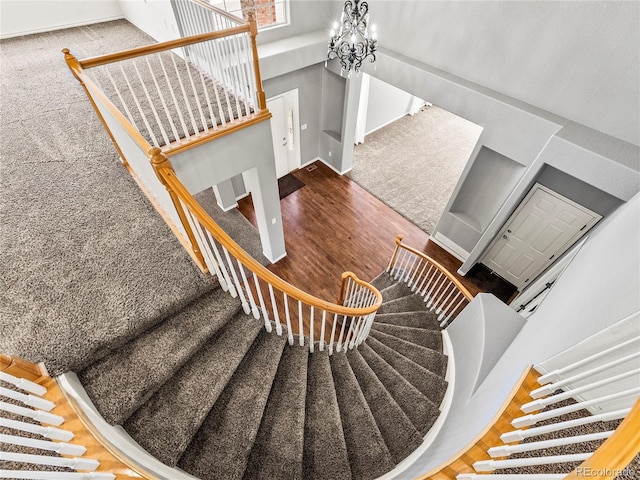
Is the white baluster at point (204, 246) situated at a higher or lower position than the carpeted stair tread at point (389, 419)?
higher

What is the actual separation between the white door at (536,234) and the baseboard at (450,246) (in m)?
0.35

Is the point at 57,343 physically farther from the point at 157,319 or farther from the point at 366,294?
the point at 366,294

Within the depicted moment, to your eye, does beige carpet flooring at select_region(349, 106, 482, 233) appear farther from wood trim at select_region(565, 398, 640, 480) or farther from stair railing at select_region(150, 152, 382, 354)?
wood trim at select_region(565, 398, 640, 480)

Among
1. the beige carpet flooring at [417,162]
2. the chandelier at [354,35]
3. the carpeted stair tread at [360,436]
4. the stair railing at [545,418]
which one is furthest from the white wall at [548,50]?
the carpeted stair tread at [360,436]

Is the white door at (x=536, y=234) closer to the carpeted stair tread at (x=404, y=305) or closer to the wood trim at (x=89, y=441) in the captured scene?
the carpeted stair tread at (x=404, y=305)

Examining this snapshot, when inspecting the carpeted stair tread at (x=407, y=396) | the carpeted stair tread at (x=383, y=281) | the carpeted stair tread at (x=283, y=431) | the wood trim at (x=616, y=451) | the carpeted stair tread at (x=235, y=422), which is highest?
the wood trim at (x=616, y=451)

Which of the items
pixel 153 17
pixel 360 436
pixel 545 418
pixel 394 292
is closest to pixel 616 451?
pixel 545 418

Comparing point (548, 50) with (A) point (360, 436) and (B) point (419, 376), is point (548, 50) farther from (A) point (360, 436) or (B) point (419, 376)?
(A) point (360, 436)

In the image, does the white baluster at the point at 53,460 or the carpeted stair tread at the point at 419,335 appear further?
the carpeted stair tread at the point at 419,335

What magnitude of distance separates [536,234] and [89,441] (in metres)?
5.35

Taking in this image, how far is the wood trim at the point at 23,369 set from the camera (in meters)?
1.31

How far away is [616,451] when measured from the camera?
0.83 metres

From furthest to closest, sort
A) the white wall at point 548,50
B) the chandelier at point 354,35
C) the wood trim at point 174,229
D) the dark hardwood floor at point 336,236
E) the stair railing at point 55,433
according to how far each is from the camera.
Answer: the dark hardwood floor at point 336,236, the chandelier at point 354,35, the white wall at point 548,50, the wood trim at point 174,229, the stair railing at point 55,433

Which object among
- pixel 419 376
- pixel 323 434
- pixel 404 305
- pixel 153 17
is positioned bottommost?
pixel 404 305
